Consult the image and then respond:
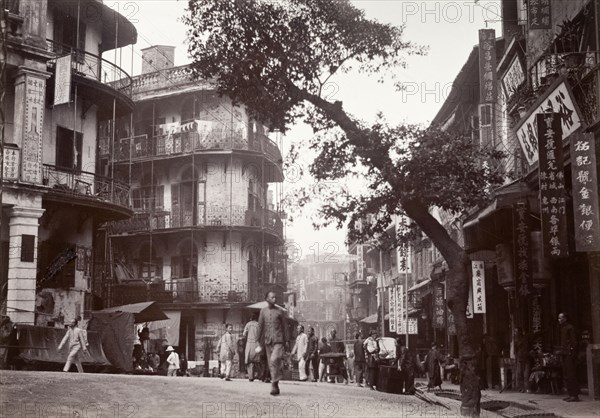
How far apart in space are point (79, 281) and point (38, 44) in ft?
29.1

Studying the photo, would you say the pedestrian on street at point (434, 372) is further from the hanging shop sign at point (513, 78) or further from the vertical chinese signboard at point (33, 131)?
the vertical chinese signboard at point (33, 131)

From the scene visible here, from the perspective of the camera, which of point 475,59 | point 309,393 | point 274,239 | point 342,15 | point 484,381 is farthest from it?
point 274,239

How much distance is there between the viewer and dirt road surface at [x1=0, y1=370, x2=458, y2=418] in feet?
40.9

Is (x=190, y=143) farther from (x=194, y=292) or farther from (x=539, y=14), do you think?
(x=539, y=14)

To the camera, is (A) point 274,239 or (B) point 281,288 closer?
(A) point 274,239

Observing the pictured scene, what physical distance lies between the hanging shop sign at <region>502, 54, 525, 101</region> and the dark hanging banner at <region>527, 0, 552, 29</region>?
1840mm

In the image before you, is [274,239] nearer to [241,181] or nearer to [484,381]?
[241,181]

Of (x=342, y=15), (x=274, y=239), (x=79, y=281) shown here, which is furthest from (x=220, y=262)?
(x=342, y=15)

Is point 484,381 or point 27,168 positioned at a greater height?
point 27,168

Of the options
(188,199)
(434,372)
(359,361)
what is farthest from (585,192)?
(188,199)

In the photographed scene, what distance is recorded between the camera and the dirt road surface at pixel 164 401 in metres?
12.5

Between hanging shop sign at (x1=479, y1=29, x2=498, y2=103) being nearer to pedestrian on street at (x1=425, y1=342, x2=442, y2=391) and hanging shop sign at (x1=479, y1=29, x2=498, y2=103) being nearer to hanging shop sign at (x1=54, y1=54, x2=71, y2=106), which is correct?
pedestrian on street at (x1=425, y1=342, x2=442, y2=391)

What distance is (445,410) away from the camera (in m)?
16.2

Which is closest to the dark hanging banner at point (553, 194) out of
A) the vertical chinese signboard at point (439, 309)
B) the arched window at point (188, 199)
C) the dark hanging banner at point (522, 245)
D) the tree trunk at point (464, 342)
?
the tree trunk at point (464, 342)
